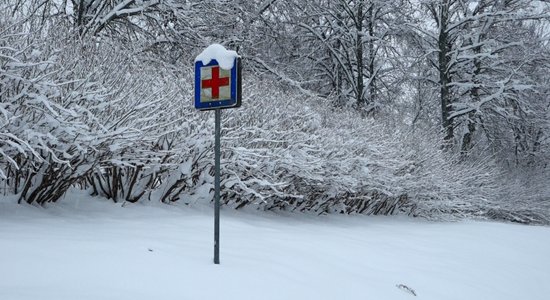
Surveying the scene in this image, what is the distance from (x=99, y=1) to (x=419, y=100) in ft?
42.5

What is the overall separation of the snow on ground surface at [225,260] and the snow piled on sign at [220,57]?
140 cm

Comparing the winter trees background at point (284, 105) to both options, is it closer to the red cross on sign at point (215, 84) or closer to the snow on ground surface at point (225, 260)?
the snow on ground surface at point (225, 260)

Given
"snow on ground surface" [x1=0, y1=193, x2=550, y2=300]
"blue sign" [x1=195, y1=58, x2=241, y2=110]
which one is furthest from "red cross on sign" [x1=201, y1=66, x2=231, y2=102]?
"snow on ground surface" [x1=0, y1=193, x2=550, y2=300]

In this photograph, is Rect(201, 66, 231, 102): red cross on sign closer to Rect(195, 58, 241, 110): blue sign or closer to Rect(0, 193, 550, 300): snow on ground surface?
Rect(195, 58, 241, 110): blue sign

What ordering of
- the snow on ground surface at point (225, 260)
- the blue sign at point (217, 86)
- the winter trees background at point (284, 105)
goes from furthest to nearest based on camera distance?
the winter trees background at point (284, 105)
the blue sign at point (217, 86)
the snow on ground surface at point (225, 260)

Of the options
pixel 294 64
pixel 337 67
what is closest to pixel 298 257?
pixel 294 64

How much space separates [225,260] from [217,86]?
1.29 meters

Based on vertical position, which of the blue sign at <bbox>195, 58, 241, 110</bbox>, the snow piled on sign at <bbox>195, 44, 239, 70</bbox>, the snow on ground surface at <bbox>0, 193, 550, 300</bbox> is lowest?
the snow on ground surface at <bbox>0, 193, 550, 300</bbox>

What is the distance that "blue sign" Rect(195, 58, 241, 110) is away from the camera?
11.2 ft

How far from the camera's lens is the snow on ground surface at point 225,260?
2.76 meters

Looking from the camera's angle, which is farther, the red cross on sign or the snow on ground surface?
the red cross on sign

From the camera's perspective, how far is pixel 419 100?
19.0 meters

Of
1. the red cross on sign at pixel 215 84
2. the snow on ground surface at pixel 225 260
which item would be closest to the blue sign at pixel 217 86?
the red cross on sign at pixel 215 84

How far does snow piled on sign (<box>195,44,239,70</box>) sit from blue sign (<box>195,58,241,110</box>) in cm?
2
